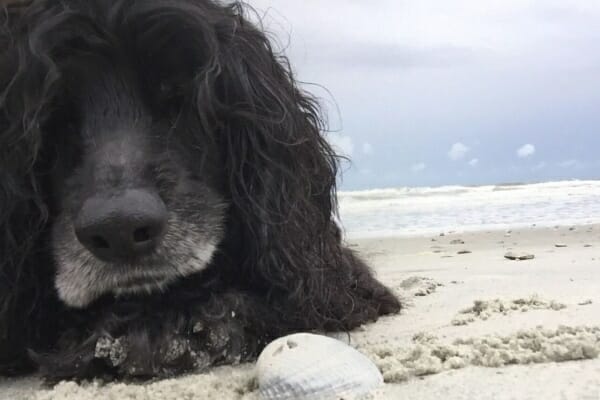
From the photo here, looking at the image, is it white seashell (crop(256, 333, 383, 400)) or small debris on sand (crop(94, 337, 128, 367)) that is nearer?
white seashell (crop(256, 333, 383, 400))

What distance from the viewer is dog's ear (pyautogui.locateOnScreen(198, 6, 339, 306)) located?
8.13ft

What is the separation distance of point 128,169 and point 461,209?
13516 millimetres

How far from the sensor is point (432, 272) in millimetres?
5180

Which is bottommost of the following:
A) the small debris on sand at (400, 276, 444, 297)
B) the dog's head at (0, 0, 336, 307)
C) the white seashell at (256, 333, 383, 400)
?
the small debris on sand at (400, 276, 444, 297)

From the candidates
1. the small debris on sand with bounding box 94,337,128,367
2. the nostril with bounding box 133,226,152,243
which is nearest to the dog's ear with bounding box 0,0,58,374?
the small debris on sand with bounding box 94,337,128,367

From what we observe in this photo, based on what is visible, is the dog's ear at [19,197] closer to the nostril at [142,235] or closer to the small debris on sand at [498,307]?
the nostril at [142,235]

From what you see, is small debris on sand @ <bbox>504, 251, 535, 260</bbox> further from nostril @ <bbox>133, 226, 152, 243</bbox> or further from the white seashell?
nostril @ <bbox>133, 226, 152, 243</bbox>

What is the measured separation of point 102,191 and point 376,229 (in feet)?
30.4

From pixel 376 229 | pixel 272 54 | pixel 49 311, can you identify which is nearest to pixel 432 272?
pixel 272 54

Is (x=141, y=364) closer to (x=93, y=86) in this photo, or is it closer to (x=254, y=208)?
(x=254, y=208)

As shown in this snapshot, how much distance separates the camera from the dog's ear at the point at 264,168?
97.5 inches

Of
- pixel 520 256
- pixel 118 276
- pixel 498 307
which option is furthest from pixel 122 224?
pixel 520 256

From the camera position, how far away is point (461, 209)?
15023 mm

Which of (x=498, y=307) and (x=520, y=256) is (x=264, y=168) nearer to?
(x=498, y=307)
